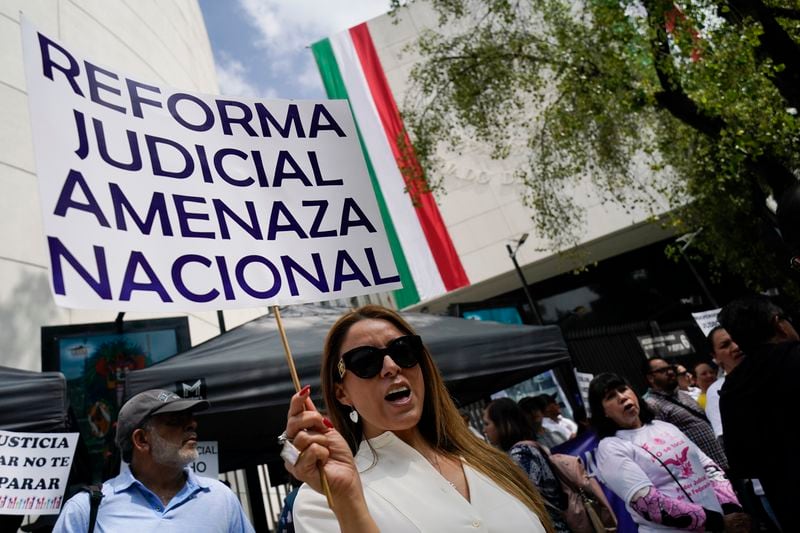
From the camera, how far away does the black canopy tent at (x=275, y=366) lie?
149 inches

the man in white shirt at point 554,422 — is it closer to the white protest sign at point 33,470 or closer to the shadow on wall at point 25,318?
the white protest sign at point 33,470

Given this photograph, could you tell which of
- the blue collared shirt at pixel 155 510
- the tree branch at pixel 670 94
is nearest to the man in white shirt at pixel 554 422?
the tree branch at pixel 670 94

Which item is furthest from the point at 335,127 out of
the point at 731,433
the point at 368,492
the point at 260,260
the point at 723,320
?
the point at 731,433

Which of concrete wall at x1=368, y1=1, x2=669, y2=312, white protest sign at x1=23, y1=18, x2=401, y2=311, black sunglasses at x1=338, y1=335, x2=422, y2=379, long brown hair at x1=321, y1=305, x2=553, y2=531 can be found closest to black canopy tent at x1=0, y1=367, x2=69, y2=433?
white protest sign at x1=23, y1=18, x2=401, y2=311

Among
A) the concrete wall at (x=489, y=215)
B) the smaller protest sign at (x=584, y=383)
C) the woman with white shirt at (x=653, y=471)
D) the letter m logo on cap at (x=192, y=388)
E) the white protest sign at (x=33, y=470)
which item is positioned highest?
the concrete wall at (x=489, y=215)

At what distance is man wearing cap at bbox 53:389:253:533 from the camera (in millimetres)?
2730

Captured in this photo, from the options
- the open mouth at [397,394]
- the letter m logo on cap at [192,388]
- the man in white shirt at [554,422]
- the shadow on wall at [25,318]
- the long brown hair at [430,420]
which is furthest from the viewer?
the man in white shirt at [554,422]

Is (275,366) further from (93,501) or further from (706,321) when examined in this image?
(706,321)

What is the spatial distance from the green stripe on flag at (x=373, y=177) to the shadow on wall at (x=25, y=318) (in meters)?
14.3

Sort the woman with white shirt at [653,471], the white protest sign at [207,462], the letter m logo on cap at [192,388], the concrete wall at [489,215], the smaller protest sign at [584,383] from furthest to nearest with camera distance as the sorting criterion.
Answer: the concrete wall at [489,215], the smaller protest sign at [584,383], the white protest sign at [207,462], the letter m logo on cap at [192,388], the woman with white shirt at [653,471]

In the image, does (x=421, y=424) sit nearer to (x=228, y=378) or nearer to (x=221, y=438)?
(x=228, y=378)

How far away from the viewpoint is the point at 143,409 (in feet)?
9.97

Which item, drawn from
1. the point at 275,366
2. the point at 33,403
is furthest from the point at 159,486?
the point at 33,403

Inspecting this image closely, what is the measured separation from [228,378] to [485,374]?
190cm
